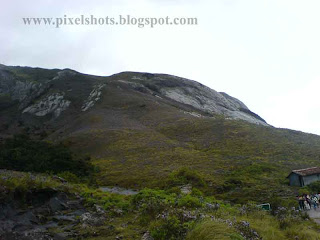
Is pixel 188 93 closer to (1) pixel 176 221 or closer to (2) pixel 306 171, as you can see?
(2) pixel 306 171

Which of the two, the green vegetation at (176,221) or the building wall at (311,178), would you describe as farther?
the building wall at (311,178)

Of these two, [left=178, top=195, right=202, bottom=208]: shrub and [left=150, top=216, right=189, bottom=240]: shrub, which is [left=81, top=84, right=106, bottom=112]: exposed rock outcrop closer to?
[left=178, top=195, right=202, bottom=208]: shrub

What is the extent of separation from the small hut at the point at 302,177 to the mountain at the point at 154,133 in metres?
0.78

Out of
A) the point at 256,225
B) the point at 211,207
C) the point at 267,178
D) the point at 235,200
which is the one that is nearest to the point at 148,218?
the point at 211,207

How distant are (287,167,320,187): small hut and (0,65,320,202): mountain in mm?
783

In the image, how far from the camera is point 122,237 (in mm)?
9414

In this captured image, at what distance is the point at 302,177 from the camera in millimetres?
25594

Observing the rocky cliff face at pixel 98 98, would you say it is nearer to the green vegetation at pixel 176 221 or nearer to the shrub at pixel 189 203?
the green vegetation at pixel 176 221

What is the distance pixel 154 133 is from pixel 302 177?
25.5 meters

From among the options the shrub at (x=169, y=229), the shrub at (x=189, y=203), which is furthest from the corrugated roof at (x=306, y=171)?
the shrub at (x=169, y=229)

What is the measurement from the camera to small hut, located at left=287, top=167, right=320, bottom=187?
25578 millimetres

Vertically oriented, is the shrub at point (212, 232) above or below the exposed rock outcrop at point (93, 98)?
below

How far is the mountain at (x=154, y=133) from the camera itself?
2888cm

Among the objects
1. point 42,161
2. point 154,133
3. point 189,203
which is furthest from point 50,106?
point 189,203
